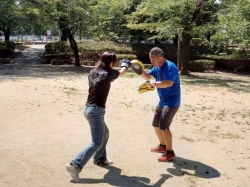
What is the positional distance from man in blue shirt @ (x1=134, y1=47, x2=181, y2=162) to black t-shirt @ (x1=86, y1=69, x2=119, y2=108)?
0.68m

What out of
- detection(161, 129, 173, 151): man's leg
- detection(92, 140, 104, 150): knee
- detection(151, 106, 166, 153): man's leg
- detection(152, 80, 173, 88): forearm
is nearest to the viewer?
detection(92, 140, 104, 150): knee

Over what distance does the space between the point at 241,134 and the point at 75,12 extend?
12803 mm

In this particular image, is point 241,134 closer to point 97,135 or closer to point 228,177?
point 228,177

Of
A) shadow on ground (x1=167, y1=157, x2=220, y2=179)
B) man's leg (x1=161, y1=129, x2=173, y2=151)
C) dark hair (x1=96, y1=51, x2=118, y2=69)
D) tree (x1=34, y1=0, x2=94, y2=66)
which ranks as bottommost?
shadow on ground (x1=167, y1=157, x2=220, y2=179)

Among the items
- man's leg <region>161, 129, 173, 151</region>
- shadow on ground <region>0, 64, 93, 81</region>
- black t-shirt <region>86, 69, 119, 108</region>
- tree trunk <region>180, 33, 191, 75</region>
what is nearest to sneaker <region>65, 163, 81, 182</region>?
black t-shirt <region>86, 69, 119, 108</region>

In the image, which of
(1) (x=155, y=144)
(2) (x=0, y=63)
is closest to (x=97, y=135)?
(1) (x=155, y=144)

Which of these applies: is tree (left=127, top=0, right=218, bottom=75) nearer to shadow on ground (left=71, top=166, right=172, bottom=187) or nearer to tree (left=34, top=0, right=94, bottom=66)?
tree (left=34, top=0, right=94, bottom=66)

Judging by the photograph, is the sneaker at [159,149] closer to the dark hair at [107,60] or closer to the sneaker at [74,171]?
the sneaker at [74,171]

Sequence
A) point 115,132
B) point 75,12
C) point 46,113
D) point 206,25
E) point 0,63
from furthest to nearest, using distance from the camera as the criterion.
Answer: point 0,63 < point 75,12 < point 206,25 < point 46,113 < point 115,132

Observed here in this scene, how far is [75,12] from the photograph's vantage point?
16.6 m

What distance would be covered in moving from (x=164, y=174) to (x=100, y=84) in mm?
1351

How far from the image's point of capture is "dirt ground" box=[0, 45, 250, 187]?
370 centimetres

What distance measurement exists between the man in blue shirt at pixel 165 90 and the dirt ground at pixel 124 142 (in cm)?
37

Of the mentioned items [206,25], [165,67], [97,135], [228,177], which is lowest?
[228,177]
